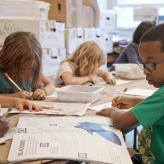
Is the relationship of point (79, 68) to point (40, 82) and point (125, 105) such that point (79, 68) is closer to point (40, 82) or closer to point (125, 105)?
point (40, 82)

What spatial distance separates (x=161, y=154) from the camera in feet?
3.44

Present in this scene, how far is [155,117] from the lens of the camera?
1.01 meters

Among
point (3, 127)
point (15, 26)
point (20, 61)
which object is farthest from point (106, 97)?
point (15, 26)

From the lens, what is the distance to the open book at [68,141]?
776 mm

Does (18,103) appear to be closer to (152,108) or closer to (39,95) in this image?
(39,95)

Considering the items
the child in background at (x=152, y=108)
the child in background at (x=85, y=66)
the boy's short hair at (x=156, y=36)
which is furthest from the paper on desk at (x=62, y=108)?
the child in background at (x=85, y=66)

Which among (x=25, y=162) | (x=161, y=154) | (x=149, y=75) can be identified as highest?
(x=149, y=75)

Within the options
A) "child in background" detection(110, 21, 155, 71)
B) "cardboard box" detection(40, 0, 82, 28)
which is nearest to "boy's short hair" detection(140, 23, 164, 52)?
"child in background" detection(110, 21, 155, 71)

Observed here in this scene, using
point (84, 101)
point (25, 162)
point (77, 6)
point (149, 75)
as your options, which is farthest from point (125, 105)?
point (77, 6)

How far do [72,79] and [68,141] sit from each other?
4.13 ft

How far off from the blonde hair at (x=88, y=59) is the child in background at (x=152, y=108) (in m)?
1.06

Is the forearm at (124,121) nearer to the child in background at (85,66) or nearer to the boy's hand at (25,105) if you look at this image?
the boy's hand at (25,105)

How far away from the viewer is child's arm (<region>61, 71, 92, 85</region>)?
2.08 m

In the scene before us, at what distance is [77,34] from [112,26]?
1.03m
